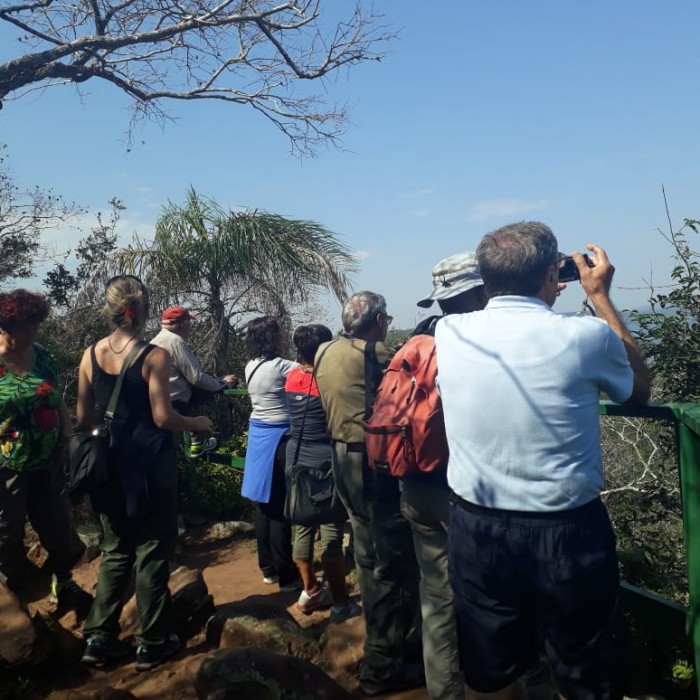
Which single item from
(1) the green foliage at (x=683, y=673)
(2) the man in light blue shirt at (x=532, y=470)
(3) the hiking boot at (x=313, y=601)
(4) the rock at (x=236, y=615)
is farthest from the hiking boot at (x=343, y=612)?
(2) the man in light blue shirt at (x=532, y=470)

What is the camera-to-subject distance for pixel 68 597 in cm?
409

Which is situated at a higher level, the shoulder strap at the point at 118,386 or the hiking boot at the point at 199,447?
the shoulder strap at the point at 118,386

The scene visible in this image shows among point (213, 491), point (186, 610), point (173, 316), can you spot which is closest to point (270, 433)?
point (173, 316)

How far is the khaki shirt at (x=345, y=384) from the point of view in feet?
10.8

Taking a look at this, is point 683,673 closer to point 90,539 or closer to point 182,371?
point 182,371

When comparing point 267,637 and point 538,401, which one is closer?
point 538,401

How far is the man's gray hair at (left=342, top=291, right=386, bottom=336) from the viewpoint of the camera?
10.9ft

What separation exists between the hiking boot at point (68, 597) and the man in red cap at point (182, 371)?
1243mm

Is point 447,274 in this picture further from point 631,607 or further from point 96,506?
point 96,506

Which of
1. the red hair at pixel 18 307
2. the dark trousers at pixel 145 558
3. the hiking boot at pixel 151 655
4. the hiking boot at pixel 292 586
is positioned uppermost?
the red hair at pixel 18 307

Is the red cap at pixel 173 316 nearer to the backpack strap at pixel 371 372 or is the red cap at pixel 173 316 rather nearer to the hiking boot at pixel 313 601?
the backpack strap at pixel 371 372

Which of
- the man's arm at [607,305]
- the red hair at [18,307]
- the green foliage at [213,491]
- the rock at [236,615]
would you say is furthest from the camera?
the green foliage at [213,491]

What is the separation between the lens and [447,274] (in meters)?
2.70

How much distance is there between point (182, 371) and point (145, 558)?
1426 millimetres
